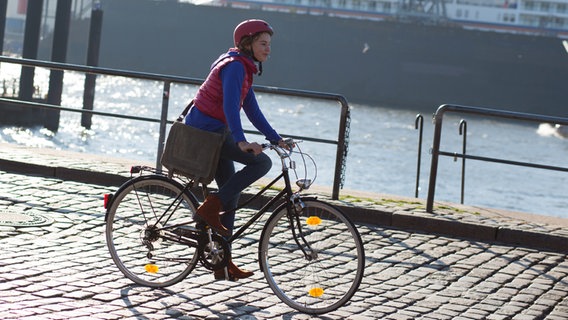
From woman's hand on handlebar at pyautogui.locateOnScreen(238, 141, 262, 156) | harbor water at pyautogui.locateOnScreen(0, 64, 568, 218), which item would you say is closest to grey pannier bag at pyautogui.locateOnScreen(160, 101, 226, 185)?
woman's hand on handlebar at pyautogui.locateOnScreen(238, 141, 262, 156)

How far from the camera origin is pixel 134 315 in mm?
5203

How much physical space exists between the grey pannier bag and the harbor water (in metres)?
8.56

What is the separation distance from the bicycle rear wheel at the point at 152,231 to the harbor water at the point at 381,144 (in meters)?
8.42

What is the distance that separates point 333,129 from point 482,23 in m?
55.0

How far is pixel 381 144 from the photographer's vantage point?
48.9 metres

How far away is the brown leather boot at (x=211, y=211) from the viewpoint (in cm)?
561

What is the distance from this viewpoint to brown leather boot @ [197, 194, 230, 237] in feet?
18.4

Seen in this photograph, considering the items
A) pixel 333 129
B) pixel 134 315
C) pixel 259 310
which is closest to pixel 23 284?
pixel 134 315

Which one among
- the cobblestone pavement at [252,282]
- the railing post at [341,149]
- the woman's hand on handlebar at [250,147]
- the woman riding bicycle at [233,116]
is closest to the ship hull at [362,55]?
the railing post at [341,149]

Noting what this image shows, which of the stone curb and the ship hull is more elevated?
the ship hull

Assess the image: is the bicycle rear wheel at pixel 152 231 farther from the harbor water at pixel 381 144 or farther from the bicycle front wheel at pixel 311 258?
the harbor water at pixel 381 144

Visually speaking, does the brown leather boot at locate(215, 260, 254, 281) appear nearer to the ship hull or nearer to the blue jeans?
the blue jeans

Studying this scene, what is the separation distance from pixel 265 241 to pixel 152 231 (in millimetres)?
643

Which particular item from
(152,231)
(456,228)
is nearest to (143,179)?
(152,231)
